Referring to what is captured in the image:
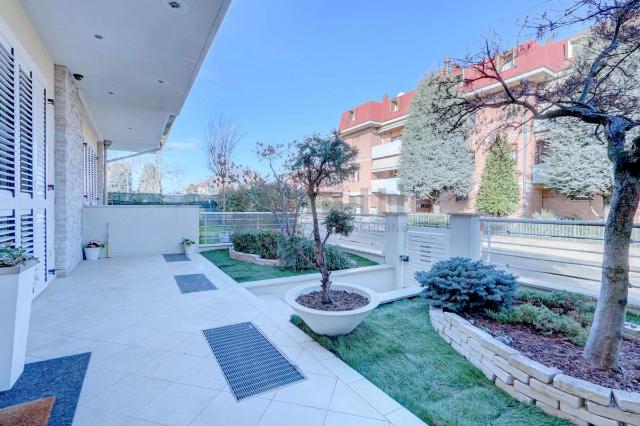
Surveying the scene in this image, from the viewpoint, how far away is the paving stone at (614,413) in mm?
1647

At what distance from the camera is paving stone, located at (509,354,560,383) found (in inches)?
77.4

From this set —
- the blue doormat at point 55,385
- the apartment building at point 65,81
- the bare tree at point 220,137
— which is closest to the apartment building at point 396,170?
the bare tree at point 220,137

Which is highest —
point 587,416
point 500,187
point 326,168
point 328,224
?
point 500,187

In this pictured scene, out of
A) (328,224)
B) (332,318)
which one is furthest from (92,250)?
(332,318)

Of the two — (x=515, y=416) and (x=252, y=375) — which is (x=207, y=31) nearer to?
(x=252, y=375)

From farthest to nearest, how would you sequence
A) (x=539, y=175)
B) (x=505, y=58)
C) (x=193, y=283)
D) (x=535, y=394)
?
(x=539, y=175) < (x=193, y=283) < (x=505, y=58) < (x=535, y=394)

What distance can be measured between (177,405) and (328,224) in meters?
2.04

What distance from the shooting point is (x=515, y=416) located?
6.34 ft

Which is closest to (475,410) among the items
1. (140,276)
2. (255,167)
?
(140,276)

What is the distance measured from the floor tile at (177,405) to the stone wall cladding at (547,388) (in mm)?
2061

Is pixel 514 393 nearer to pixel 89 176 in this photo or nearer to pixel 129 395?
pixel 129 395

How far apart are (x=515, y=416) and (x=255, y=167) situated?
9.57 m

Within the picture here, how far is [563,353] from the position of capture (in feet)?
7.78

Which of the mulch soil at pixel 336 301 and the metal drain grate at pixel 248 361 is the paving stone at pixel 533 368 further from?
the metal drain grate at pixel 248 361
